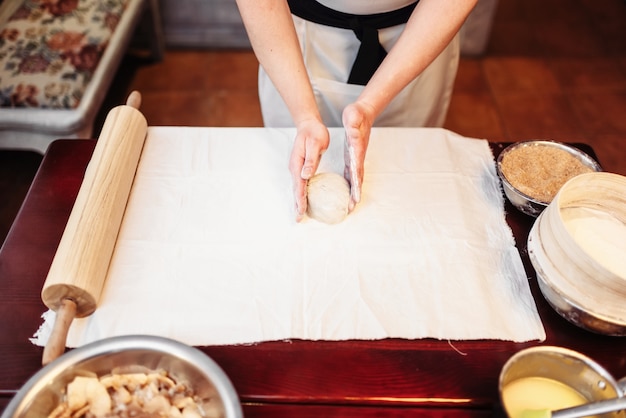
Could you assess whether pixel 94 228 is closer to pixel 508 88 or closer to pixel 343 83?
pixel 343 83

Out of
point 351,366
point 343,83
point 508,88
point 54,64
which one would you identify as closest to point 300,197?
point 351,366

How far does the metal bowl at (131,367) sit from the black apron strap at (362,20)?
79cm

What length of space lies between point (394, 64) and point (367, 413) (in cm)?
67

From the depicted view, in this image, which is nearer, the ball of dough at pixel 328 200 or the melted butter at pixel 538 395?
the melted butter at pixel 538 395

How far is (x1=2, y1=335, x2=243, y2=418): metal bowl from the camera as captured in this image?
2.19ft

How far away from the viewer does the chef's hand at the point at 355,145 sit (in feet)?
A: 3.20

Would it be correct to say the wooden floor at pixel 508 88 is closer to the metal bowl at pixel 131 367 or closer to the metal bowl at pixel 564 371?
the metal bowl at pixel 131 367

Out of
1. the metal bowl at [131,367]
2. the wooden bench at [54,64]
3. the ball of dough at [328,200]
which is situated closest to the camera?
the metal bowl at [131,367]

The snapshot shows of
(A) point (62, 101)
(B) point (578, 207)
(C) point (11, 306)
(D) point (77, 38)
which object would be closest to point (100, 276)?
(C) point (11, 306)

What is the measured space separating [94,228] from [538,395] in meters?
0.69

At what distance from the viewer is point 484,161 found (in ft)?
3.60

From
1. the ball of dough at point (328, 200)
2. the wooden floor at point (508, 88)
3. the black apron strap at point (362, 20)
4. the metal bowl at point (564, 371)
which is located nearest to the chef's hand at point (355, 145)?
the ball of dough at point (328, 200)

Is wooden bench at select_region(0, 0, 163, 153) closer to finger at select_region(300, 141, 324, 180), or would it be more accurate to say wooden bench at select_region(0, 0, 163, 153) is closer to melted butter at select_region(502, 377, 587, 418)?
finger at select_region(300, 141, 324, 180)

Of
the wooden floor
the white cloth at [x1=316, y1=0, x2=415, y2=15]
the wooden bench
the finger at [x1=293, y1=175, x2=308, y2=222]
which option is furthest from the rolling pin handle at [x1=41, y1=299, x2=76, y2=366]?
the wooden floor
